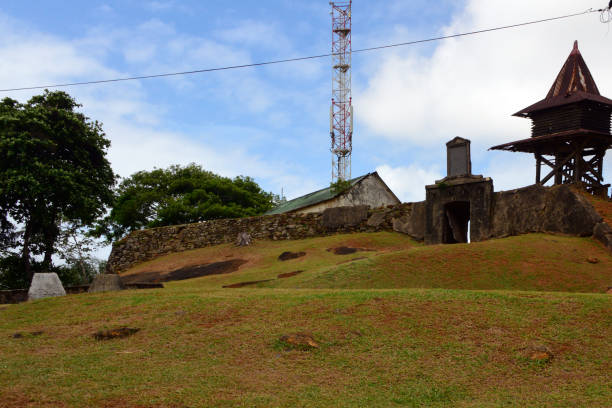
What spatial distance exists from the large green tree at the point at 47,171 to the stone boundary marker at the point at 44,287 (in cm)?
1210

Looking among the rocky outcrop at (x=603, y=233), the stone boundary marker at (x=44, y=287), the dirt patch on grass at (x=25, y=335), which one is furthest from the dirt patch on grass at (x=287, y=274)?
the rocky outcrop at (x=603, y=233)

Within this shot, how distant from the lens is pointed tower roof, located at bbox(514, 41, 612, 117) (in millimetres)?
29797

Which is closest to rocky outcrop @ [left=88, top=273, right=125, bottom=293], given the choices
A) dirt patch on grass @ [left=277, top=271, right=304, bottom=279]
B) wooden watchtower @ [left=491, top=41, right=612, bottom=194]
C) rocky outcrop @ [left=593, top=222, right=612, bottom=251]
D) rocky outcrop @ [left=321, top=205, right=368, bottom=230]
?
dirt patch on grass @ [left=277, top=271, right=304, bottom=279]

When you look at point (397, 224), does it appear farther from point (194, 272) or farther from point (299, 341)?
point (299, 341)

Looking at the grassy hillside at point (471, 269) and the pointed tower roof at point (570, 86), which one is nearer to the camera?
the grassy hillside at point (471, 269)

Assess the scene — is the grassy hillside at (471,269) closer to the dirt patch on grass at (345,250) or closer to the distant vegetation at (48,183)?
the dirt patch on grass at (345,250)

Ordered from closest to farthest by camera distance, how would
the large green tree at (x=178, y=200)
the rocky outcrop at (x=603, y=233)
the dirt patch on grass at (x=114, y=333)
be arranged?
1. the dirt patch on grass at (x=114, y=333)
2. the rocky outcrop at (x=603, y=233)
3. the large green tree at (x=178, y=200)

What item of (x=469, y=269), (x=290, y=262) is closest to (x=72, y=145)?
(x=290, y=262)

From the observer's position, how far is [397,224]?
2302cm

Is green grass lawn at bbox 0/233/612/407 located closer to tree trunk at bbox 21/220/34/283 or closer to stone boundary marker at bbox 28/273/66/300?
stone boundary marker at bbox 28/273/66/300

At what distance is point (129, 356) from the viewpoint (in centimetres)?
823

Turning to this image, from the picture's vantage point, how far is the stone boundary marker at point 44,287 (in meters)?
14.8

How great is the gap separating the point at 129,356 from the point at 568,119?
28047mm

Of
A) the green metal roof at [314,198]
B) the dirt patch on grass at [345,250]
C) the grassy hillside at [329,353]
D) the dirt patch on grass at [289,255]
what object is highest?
the green metal roof at [314,198]
